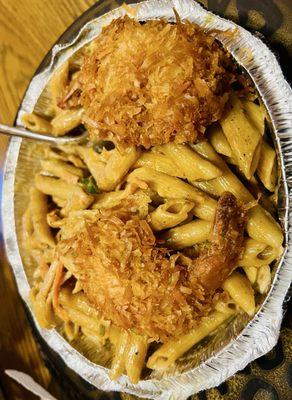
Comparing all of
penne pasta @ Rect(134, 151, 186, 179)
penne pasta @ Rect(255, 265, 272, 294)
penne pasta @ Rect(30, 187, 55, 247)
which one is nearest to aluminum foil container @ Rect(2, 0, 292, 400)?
penne pasta @ Rect(255, 265, 272, 294)

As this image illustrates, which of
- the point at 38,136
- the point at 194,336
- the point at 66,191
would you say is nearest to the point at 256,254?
the point at 194,336

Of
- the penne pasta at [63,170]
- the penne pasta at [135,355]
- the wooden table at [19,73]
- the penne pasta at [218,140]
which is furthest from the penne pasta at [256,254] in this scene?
the wooden table at [19,73]

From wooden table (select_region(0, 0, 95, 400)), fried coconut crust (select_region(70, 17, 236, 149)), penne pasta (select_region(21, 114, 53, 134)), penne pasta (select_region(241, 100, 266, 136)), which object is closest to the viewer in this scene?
fried coconut crust (select_region(70, 17, 236, 149))

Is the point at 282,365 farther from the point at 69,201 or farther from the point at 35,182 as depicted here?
the point at 35,182

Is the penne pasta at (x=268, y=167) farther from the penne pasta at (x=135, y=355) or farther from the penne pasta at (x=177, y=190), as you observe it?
the penne pasta at (x=135, y=355)

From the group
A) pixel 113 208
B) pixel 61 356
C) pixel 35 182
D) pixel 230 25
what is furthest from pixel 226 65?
pixel 61 356

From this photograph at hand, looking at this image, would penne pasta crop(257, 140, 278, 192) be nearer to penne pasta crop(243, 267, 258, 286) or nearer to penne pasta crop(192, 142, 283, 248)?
penne pasta crop(192, 142, 283, 248)

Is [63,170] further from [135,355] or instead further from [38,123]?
[135,355]
